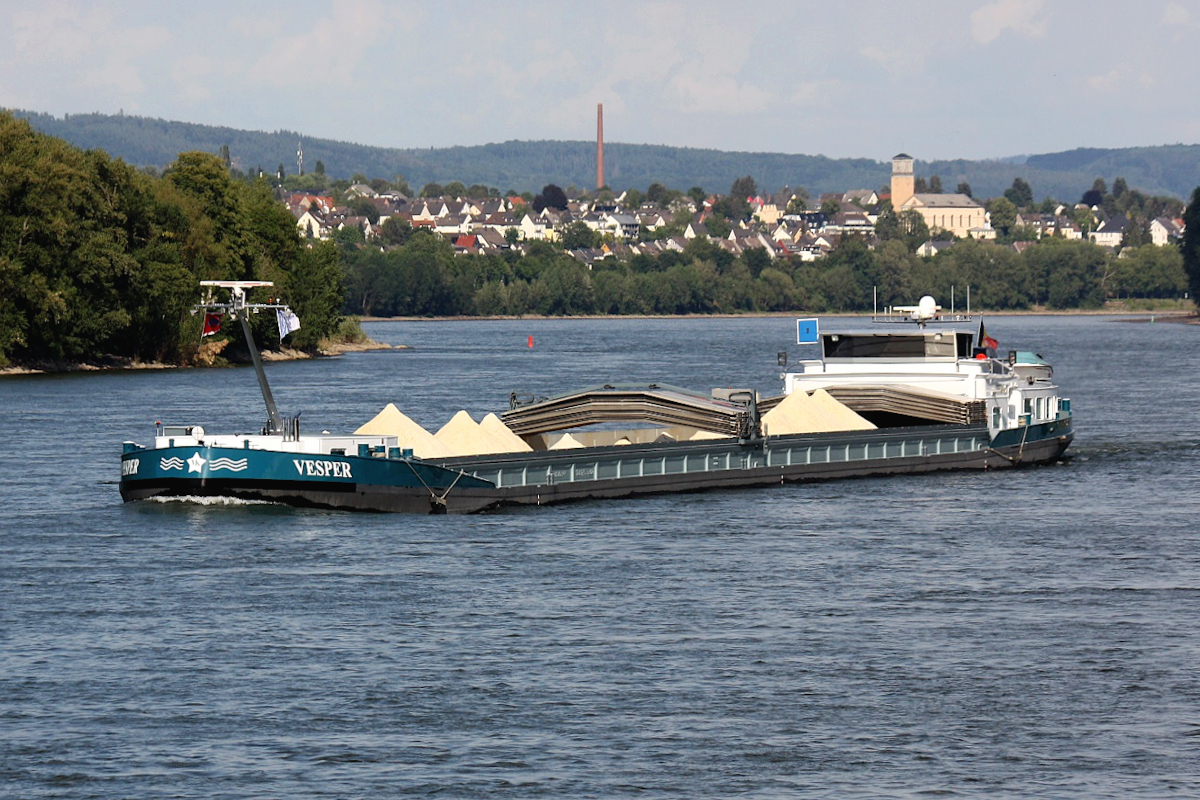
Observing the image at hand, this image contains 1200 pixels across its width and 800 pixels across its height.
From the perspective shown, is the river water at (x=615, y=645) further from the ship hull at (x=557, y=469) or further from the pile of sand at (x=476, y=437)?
the pile of sand at (x=476, y=437)

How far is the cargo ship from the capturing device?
143ft

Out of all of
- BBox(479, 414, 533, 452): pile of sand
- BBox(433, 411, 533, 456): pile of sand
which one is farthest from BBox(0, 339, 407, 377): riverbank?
BBox(433, 411, 533, 456): pile of sand

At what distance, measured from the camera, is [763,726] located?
2570 cm

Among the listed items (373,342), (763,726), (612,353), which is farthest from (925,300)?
(373,342)

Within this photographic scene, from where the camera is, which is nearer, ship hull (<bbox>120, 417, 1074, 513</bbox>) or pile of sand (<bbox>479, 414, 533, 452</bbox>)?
ship hull (<bbox>120, 417, 1074, 513</bbox>)

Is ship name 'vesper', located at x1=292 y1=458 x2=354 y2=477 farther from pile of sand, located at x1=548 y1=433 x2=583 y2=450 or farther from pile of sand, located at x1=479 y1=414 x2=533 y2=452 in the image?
pile of sand, located at x1=548 y1=433 x2=583 y2=450

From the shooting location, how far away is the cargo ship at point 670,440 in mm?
43688

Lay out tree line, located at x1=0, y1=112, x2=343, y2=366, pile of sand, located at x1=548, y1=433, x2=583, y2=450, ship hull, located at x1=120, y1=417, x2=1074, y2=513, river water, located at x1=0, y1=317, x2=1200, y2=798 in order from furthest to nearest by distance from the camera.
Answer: tree line, located at x1=0, y1=112, x2=343, y2=366, pile of sand, located at x1=548, y1=433, x2=583, y2=450, ship hull, located at x1=120, y1=417, x2=1074, y2=513, river water, located at x1=0, y1=317, x2=1200, y2=798

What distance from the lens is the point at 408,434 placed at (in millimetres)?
48719

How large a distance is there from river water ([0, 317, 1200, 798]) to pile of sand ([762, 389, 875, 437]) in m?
3.17

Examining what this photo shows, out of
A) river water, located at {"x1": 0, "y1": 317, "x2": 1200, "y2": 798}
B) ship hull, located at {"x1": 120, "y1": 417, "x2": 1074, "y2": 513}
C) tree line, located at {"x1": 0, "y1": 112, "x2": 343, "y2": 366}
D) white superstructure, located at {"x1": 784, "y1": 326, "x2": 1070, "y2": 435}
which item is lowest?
river water, located at {"x1": 0, "y1": 317, "x2": 1200, "y2": 798}

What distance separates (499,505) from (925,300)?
2336 centimetres

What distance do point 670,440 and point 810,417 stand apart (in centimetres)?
451

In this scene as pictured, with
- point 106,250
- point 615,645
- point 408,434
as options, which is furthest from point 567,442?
point 106,250
